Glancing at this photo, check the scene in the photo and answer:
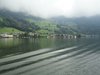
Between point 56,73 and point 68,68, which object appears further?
point 68,68

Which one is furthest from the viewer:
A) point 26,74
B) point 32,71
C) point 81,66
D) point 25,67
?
point 81,66

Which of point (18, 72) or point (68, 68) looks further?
point (68, 68)

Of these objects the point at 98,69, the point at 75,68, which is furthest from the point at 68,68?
the point at 98,69

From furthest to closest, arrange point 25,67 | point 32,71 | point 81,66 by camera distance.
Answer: point 81,66, point 25,67, point 32,71

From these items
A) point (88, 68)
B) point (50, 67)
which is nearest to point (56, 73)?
point (50, 67)

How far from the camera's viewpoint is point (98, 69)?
4803 cm

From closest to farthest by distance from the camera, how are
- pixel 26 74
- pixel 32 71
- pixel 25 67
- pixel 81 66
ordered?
pixel 26 74
pixel 32 71
pixel 25 67
pixel 81 66

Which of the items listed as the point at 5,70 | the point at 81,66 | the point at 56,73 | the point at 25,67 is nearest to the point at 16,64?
the point at 25,67

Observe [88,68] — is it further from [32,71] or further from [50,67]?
[32,71]

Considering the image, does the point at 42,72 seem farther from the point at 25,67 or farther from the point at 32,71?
the point at 25,67

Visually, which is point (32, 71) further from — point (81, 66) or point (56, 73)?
point (81, 66)

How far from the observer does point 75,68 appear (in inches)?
1900

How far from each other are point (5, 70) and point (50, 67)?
382 inches

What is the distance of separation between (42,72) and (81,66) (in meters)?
10.9
